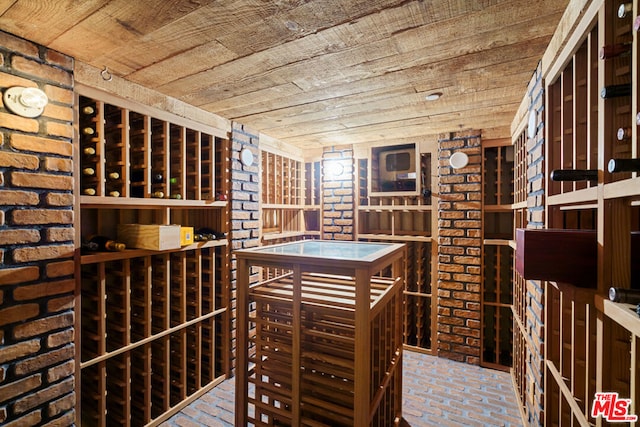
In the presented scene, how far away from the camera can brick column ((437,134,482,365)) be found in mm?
2934

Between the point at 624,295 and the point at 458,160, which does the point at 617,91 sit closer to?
the point at 624,295

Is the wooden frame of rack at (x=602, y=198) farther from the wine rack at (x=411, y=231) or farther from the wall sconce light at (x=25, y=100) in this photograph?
the wall sconce light at (x=25, y=100)

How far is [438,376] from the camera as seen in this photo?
2.74 meters

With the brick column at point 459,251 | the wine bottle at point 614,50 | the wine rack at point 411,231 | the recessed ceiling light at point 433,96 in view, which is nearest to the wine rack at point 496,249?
the brick column at point 459,251

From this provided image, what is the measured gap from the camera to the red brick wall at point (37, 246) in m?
1.35

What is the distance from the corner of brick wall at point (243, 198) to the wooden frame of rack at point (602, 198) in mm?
2294

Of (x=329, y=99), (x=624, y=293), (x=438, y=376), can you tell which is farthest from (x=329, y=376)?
A: (x=329, y=99)

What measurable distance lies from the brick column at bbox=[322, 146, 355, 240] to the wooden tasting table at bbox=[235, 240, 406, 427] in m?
1.81

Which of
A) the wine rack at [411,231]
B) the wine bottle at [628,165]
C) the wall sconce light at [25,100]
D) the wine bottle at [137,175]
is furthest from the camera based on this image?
the wine rack at [411,231]

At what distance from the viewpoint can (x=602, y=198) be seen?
88cm

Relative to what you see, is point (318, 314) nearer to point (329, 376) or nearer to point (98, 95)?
point (329, 376)

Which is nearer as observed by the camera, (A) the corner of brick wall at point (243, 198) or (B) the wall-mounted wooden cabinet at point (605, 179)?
(B) the wall-mounted wooden cabinet at point (605, 179)

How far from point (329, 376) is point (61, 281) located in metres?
1.50

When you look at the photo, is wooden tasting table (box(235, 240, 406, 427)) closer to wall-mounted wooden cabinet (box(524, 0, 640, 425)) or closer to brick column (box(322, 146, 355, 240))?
wall-mounted wooden cabinet (box(524, 0, 640, 425))
